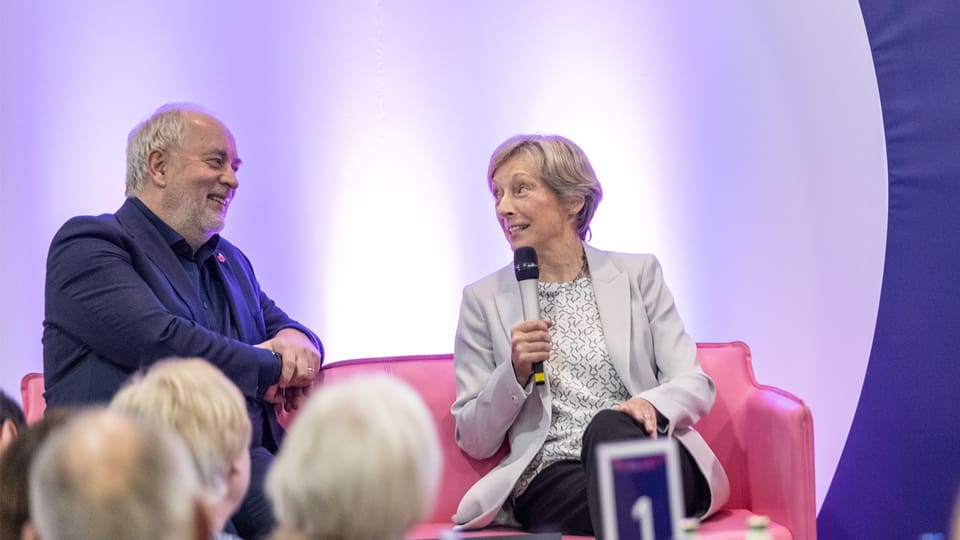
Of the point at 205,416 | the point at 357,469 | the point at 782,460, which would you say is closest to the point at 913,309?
the point at 782,460

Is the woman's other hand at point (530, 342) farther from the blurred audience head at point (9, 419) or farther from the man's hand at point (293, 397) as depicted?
the blurred audience head at point (9, 419)

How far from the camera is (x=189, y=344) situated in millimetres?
3023

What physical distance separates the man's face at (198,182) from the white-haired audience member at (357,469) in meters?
2.02

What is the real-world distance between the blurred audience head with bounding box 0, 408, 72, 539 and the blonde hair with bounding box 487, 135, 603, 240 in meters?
2.02

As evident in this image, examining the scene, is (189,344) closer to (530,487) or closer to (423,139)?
(530,487)

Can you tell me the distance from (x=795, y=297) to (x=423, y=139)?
4.42 feet

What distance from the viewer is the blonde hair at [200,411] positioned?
1.71 m

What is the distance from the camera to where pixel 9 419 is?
Result: 2.14 metres

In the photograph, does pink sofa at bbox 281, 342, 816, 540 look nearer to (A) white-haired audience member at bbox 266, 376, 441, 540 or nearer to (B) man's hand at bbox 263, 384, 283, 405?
(B) man's hand at bbox 263, 384, 283, 405

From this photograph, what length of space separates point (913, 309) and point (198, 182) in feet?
7.14

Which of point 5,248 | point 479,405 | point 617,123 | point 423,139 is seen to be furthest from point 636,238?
point 5,248

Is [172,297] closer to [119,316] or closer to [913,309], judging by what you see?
[119,316]

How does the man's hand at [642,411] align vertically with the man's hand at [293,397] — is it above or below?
below

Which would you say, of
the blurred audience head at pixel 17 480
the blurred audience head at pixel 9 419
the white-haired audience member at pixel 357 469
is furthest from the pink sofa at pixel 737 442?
the white-haired audience member at pixel 357 469
